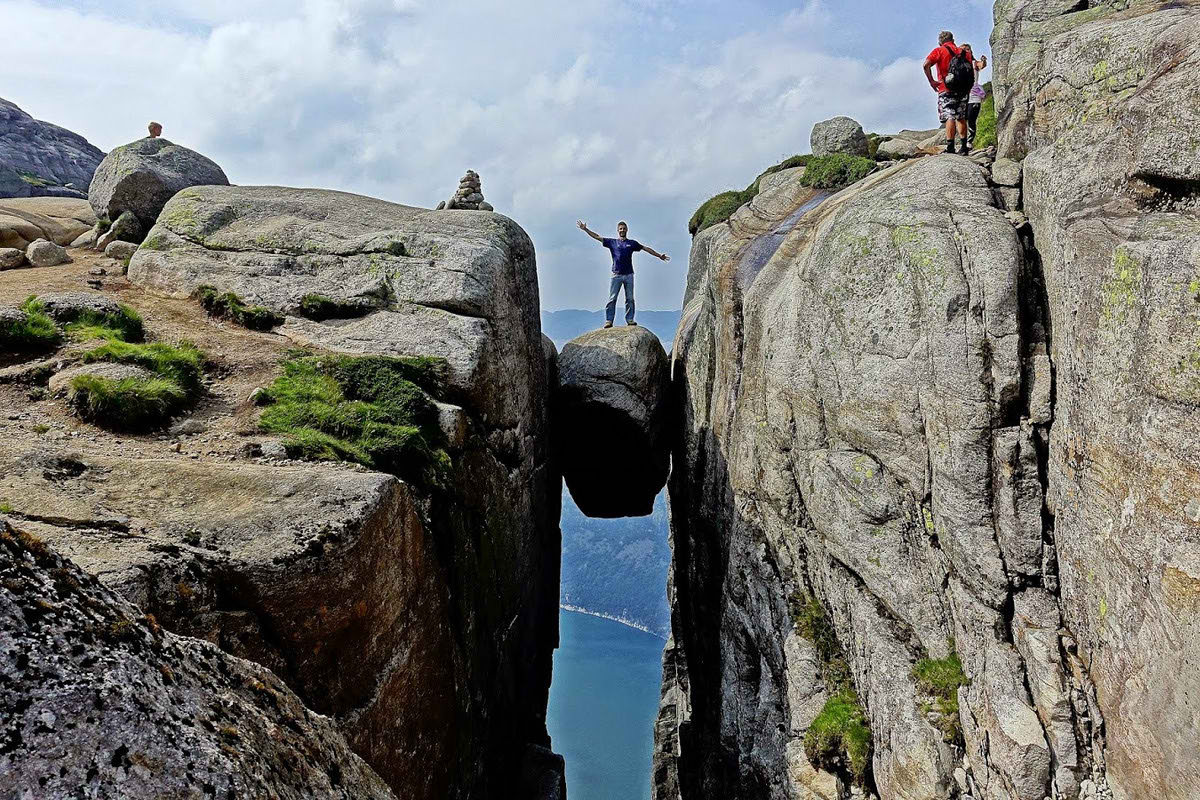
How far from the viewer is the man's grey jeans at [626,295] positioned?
88.2 feet

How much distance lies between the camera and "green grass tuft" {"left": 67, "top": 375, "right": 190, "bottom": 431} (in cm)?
1084

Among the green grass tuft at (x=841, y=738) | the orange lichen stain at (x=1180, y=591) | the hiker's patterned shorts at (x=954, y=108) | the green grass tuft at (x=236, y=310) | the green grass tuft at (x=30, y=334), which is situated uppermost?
the hiker's patterned shorts at (x=954, y=108)

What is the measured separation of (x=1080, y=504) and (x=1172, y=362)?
253cm

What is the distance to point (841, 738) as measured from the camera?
13656mm

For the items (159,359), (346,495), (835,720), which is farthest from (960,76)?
(159,359)

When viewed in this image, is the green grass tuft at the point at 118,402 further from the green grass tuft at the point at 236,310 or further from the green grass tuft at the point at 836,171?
the green grass tuft at the point at 836,171

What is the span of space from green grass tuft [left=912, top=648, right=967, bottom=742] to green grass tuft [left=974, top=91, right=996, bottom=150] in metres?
11.9

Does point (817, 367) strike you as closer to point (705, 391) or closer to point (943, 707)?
point (943, 707)

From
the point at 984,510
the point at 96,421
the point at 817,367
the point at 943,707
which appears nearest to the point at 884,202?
the point at 817,367

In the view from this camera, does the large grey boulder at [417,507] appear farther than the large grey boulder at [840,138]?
No

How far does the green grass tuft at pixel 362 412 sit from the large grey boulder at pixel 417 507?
1.74 ft

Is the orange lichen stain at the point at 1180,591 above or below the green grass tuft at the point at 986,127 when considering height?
Result: below

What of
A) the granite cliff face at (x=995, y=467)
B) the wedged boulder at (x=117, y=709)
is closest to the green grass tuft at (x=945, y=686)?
the granite cliff face at (x=995, y=467)

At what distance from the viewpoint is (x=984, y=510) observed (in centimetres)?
1166
